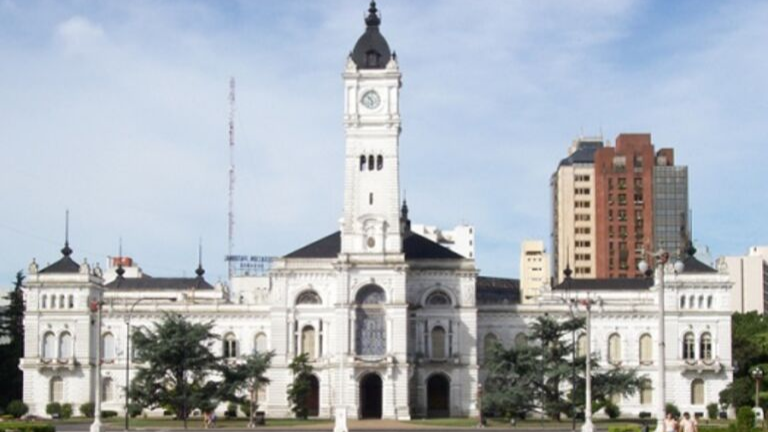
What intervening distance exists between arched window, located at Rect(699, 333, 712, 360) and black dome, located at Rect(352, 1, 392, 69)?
3732 centimetres

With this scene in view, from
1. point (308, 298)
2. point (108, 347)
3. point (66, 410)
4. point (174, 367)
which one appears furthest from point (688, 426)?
point (108, 347)

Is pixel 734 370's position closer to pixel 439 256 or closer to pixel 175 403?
pixel 439 256

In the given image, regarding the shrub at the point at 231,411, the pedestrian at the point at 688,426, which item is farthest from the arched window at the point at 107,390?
the pedestrian at the point at 688,426

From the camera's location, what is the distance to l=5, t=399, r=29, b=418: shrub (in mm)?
125125

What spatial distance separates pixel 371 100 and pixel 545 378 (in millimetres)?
28248

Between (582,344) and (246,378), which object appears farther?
(582,344)

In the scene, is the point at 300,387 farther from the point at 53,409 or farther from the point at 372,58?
the point at 372,58

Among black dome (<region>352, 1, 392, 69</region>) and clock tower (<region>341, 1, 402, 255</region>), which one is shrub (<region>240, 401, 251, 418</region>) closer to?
clock tower (<region>341, 1, 402, 255</region>)

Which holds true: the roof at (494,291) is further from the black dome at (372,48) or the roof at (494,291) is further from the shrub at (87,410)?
the shrub at (87,410)

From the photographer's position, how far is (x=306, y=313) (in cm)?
12719

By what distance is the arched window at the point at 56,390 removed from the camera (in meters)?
131

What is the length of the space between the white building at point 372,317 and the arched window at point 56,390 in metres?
0.09

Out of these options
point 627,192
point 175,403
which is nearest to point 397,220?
point 175,403

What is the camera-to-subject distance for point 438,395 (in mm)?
→ 129625
